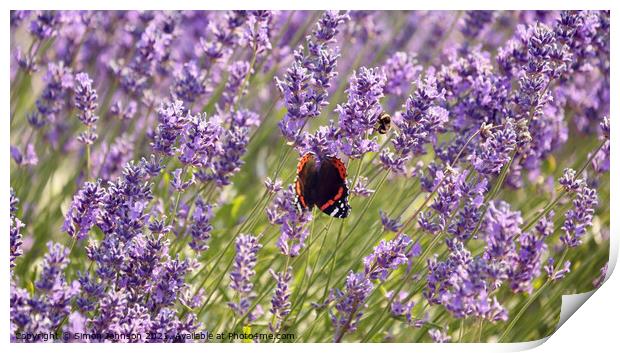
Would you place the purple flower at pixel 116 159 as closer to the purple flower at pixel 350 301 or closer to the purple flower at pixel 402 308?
the purple flower at pixel 350 301

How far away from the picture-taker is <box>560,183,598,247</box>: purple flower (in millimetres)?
2316

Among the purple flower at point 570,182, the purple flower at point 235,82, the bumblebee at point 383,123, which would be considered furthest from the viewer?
the purple flower at point 235,82

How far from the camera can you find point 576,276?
2.56 m

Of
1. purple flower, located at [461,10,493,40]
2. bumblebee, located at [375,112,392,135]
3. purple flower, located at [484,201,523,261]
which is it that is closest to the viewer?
purple flower, located at [484,201,523,261]

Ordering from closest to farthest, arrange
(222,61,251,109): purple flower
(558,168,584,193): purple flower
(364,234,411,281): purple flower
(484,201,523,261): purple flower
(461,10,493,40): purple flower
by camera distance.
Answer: (484,201,523,261): purple flower → (364,234,411,281): purple flower → (558,168,584,193): purple flower → (222,61,251,109): purple flower → (461,10,493,40): purple flower

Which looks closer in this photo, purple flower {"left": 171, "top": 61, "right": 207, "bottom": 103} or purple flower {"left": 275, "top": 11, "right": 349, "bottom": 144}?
purple flower {"left": 275, "top": 11, "right": 349, "bottom": 144}

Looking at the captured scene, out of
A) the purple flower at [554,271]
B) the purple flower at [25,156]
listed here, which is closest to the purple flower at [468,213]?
the purple flower at [554,271]

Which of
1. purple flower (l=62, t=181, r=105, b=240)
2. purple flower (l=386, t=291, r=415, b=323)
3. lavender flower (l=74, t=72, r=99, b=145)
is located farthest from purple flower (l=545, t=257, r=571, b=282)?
lavender flower (l=74, t=72, r=99, b=145)

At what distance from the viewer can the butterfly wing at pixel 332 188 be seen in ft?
7.16

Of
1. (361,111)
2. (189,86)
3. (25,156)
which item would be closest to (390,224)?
(361,111)

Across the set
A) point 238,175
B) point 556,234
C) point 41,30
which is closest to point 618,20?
point 556,234

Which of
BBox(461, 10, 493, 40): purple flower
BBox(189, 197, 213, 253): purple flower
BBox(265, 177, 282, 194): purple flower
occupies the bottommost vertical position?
BBox(189, 197, 213, 253): purple flower

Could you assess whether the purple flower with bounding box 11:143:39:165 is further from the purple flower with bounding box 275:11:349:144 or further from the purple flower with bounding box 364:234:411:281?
the purple flower with bounding box 364:234:411:281

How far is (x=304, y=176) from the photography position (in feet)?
7.25
